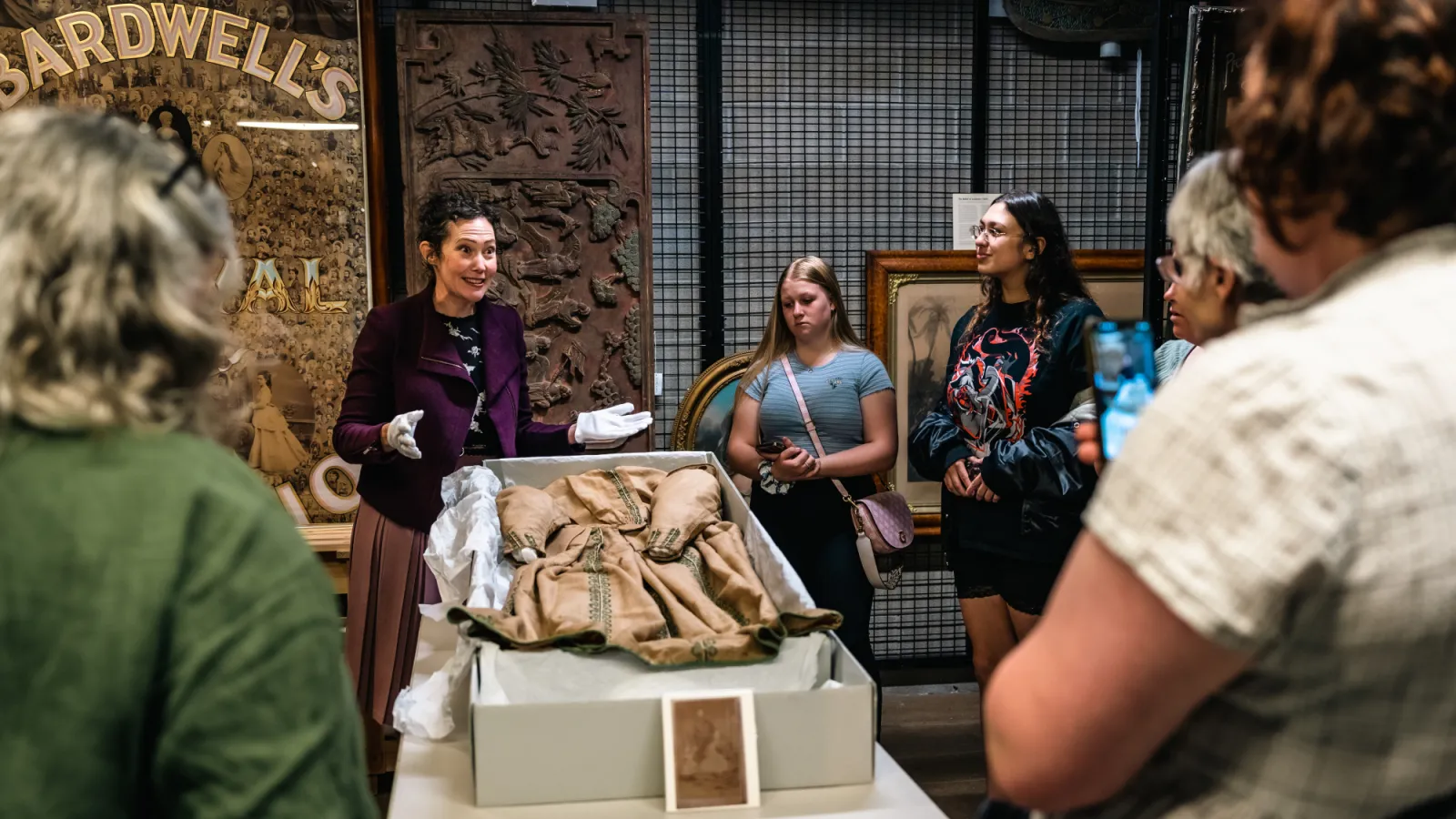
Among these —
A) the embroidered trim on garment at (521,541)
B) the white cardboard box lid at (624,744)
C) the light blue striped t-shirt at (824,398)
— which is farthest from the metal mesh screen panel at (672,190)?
the white cardboard box lid at (624,744)

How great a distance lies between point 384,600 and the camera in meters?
3.38

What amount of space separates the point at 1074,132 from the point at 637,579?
329 centimetres

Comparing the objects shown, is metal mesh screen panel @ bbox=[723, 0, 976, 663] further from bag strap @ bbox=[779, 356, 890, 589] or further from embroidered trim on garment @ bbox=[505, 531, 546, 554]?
embroidered trim on garment @ bbox=[505, 531, 546, 554]

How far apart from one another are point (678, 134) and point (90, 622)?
3.80 meters

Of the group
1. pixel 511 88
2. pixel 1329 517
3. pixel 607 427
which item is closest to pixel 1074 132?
pixel 511 88

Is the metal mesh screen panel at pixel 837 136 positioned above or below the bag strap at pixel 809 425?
above

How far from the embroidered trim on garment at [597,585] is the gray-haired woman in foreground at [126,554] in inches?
39.3

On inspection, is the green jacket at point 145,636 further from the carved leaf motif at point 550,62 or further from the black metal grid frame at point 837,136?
the black metal grid frame at point 837,136

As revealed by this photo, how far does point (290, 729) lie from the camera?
0.92m

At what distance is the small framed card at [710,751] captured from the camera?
167 centimetres

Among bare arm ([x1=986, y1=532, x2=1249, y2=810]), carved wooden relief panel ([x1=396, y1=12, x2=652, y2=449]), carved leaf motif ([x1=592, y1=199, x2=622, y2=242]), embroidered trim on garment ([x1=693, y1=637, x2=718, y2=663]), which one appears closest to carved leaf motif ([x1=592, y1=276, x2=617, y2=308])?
carved wooden relief panel ([x1=396, y1=12, x2=652, y2=449])

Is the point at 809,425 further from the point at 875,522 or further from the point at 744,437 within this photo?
the point at 875,522

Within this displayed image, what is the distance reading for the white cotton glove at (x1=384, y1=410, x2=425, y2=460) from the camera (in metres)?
3.10

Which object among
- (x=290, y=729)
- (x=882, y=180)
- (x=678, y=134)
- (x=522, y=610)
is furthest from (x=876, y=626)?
(x=290, y=729)
